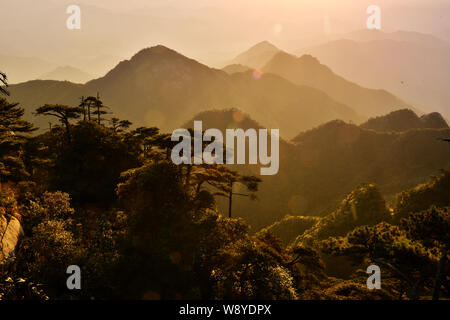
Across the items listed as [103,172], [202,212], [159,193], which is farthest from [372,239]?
[103,172]

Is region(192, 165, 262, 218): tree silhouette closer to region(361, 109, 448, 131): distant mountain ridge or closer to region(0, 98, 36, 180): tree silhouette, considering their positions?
region(0, 98, 36, 180): tree silhouette

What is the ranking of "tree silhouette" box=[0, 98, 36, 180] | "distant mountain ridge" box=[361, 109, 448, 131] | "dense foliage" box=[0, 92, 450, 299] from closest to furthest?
"dense foliage" box=[0, 92, 450, 299]
"tree silhouette" box=[0, 98, 36, 180]
"distant mountain ridge" box=[361, 109, 448, 131]

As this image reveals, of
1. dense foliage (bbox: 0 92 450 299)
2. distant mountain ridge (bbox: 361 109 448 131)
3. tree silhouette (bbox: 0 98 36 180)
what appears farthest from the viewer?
distant mountain ridge (bbox: 361 109 448 131)

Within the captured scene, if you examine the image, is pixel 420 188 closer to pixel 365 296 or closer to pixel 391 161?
pixel 365 296

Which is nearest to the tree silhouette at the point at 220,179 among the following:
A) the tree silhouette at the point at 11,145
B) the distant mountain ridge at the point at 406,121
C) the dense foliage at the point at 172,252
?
the dense foliage at the point at 172,252

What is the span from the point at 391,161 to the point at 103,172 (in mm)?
121718

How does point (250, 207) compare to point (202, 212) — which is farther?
point (250, 207)

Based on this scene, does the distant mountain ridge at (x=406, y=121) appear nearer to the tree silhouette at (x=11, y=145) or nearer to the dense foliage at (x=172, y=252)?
the dense foliage at (x=172, y=252)

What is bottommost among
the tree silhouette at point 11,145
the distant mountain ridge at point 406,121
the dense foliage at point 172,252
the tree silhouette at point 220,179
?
the dense foliage at point 172,252

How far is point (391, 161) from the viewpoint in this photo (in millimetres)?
115312

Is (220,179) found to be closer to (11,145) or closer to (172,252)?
(172,252)

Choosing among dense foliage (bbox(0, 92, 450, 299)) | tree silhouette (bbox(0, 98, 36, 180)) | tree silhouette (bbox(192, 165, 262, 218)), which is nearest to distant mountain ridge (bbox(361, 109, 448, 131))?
tree silhouette (bbox(192, 165, 262, 218))

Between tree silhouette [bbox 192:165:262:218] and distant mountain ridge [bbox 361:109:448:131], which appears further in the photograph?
distant mountain ridge [bbox 361:109:448:131]
